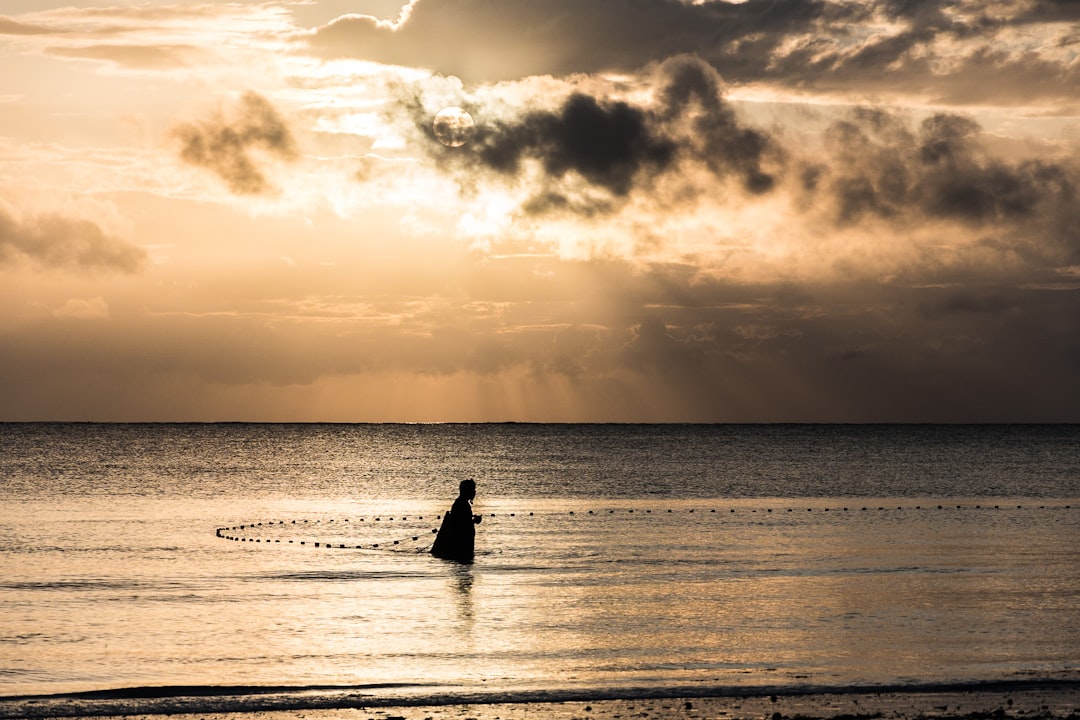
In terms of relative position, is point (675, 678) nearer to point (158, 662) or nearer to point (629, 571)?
point (158, 662)

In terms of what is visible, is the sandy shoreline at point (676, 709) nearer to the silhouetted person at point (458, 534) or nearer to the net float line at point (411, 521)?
the silhouetted person at point (458, 534)

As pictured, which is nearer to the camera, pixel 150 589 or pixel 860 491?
pixel 150 589

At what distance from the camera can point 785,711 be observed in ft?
65.8

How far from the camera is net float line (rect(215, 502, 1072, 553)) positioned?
5028cm

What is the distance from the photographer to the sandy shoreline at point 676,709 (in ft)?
64.4

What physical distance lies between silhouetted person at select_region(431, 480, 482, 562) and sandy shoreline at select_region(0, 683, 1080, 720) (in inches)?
784

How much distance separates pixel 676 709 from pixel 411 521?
45.2m

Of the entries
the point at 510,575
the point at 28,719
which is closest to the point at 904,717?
the point at 28,719

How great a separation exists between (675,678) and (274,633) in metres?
9.15

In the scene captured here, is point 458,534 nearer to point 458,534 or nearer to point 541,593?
point 458,534

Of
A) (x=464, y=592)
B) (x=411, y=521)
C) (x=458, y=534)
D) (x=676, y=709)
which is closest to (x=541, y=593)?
(x=464, y=592)

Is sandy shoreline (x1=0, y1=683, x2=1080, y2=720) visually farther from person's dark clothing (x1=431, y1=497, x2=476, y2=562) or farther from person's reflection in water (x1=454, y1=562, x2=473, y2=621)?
person's dark clothing (x1=431, y1=497, x2=476, y2=562)

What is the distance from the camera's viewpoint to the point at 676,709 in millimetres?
20125

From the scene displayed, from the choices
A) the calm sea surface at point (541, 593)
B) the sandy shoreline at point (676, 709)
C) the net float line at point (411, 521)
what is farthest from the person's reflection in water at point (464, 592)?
the sandy shoreline at point (676, 709)
